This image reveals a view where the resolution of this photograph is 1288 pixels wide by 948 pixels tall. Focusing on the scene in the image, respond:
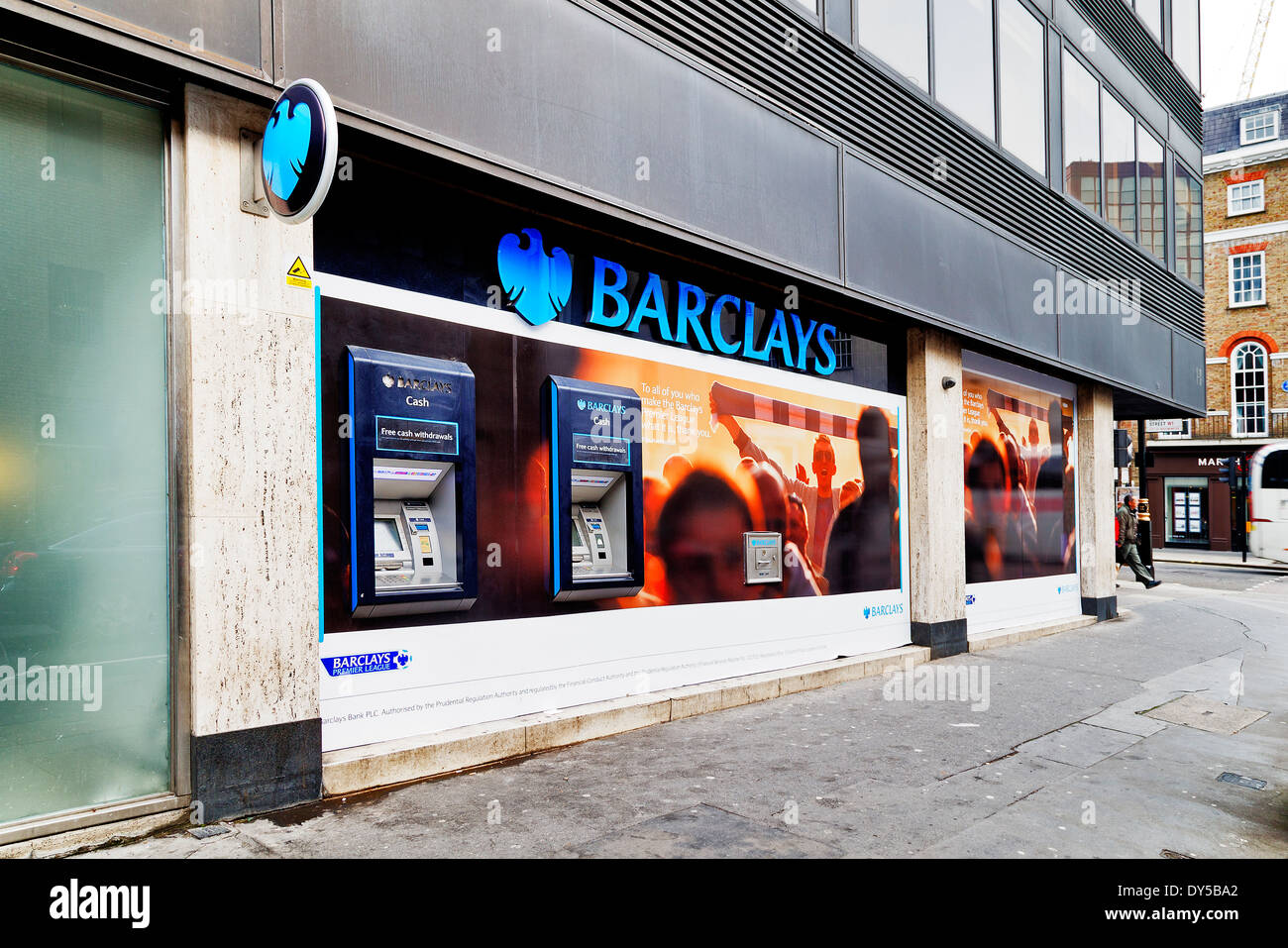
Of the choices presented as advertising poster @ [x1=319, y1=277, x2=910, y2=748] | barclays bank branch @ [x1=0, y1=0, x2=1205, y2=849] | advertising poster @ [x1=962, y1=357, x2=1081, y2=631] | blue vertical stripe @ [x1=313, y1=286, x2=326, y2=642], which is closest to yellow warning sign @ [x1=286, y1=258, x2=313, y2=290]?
barclays bank branch @ [x1=0, y1=0, x2=1205, y2=849]

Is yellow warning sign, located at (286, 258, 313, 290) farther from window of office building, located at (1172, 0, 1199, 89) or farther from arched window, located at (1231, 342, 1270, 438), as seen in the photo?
arched window, located at (1231, 342, 1270, 438)

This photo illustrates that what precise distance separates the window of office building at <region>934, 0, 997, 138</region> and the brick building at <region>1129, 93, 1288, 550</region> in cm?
2687

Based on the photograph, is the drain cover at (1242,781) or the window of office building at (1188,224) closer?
the drain cover at (1242,781)

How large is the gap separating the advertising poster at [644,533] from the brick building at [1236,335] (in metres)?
28.7

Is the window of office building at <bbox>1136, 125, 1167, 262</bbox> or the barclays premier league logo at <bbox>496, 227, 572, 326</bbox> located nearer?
the barclays premier league logo at <bbox>496, 227, 572, 326</bbox>

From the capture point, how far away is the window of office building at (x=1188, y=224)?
16.8 meters

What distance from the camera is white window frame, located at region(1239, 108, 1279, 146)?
3331 cm

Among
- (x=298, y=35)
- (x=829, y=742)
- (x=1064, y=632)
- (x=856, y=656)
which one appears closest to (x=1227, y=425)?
(x=1064, y=632)

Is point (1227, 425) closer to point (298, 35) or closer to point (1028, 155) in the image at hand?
point (1028, 155)

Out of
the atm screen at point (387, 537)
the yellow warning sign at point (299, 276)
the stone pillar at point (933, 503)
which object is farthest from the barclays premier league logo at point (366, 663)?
the stone pillar at point (933, 503)

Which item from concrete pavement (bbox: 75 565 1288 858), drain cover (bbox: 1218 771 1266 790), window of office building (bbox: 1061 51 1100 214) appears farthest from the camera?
window of office building (bbox: 1061 51 1100 214)

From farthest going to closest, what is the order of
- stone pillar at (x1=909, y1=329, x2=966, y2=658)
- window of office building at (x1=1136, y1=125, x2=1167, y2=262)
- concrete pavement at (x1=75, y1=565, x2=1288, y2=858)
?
window of office building at (x1=1136, y1=125, x2=1167, y2=262) → stone pillar at (x1=909, y1=329, x2=966, y2=658) → concrete pavement at (x1=75, y1=565, x2=1288, y2=858)

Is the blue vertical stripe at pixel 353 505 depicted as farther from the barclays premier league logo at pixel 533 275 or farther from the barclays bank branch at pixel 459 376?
the barclays premier league logo at pixel 533 275

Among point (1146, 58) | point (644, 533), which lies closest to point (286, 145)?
point (644, 533)
